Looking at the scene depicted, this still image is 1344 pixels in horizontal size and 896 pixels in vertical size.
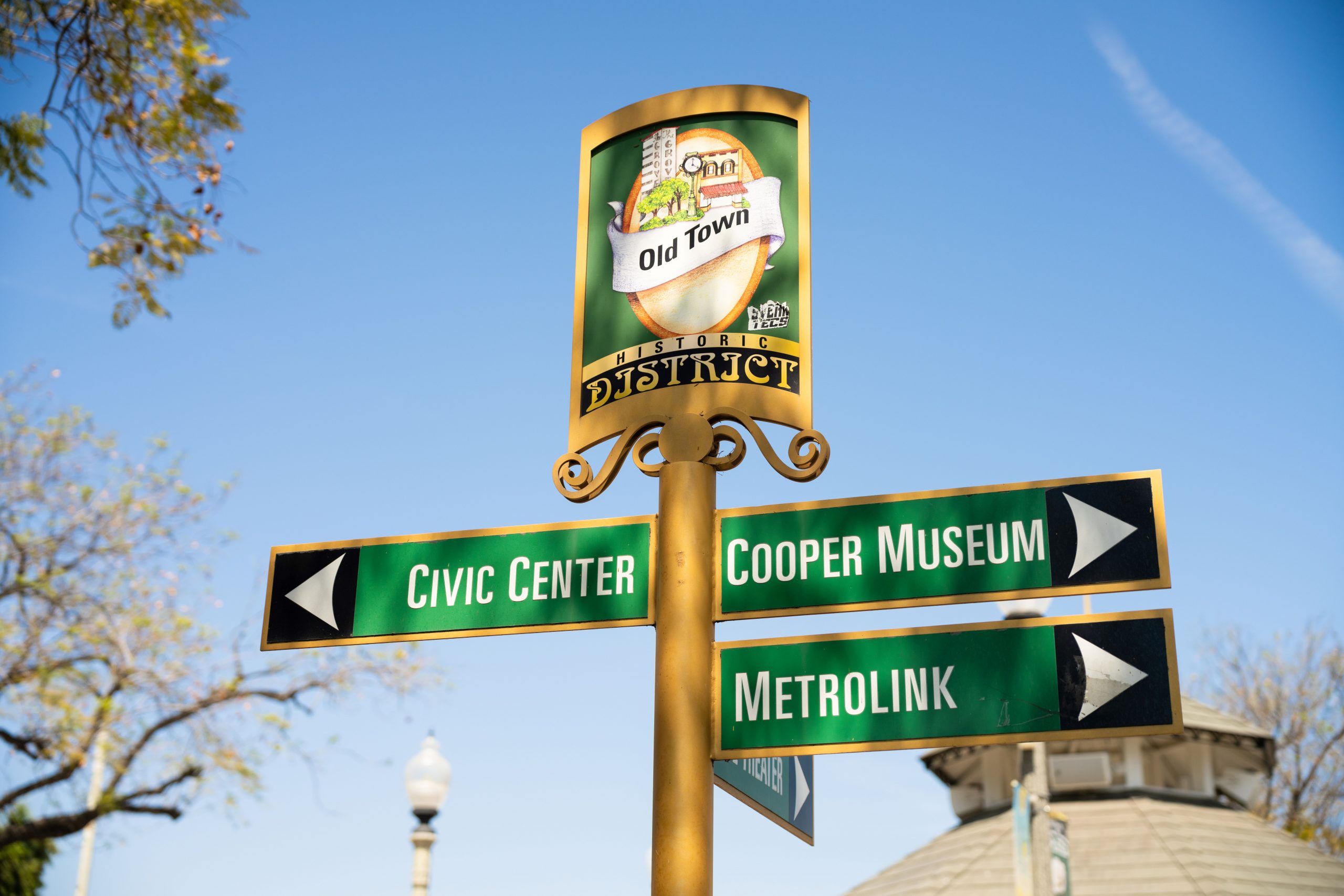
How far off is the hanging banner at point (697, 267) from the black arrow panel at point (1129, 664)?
1163 mm

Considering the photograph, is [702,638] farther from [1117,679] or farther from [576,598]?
[1117,679]

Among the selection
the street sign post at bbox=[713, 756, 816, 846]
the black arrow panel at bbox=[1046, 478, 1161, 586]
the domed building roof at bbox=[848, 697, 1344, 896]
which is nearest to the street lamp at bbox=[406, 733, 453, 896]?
the street sign post at bbox=[713, 756, 816, 846]

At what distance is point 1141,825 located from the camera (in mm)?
23969

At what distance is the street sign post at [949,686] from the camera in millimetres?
3996

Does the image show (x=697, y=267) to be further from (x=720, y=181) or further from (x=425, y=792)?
(x=425, y=792)

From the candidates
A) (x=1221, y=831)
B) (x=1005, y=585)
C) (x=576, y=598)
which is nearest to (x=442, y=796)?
(x=576, y=598)

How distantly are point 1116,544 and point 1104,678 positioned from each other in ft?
1.42

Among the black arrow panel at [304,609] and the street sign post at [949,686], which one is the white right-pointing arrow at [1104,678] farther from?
the black arrow panel at [304,609]

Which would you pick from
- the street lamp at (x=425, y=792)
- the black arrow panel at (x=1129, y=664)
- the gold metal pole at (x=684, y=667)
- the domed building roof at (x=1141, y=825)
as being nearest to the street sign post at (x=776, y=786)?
the gold metal pole at (x=684, y=667)

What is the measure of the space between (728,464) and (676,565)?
41cm

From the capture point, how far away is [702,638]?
4355 mm

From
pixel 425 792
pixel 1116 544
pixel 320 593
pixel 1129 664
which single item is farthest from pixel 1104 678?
pixel 425 792

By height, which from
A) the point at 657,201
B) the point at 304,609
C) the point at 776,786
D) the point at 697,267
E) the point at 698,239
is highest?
the point at 657,201

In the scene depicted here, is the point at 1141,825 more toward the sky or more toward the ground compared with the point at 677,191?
more toward the ground
